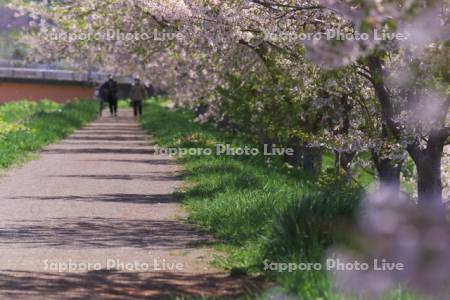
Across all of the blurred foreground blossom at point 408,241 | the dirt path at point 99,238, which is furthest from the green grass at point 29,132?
the blurred foreground blossom at point 408,241

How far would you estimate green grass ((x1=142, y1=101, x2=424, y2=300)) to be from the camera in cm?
1034

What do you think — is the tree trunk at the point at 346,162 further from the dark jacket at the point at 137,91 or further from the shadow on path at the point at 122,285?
the dark jacket at the point at 137,91

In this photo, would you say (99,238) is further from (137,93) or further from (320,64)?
(137,93)

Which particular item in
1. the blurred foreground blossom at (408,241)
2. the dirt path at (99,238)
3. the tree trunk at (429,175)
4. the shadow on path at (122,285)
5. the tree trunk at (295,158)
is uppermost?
the blurred foreground blossom at (408,241)

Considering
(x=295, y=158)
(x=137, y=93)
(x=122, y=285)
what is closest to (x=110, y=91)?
(x=137, y=93)

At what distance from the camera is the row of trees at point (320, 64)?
38.2 ft

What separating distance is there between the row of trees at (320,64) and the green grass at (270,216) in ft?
2.88

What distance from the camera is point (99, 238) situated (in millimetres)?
13336

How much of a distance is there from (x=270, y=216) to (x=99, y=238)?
1.81m

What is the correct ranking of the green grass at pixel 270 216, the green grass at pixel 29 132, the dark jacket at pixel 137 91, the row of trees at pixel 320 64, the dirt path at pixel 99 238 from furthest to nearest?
the dark jacket at pixel 137 91 → the green grass at pixel 29 132 → the row of trees at pixel 320 64 → the green grass at pixel 270 216 → the dirt path at pixel 99 238

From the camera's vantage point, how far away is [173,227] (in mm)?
14453

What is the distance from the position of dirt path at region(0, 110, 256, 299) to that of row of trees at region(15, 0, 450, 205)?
2292mm

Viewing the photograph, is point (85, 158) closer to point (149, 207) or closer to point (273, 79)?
point (273, 79)

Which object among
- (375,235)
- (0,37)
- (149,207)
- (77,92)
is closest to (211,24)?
(149,207)
